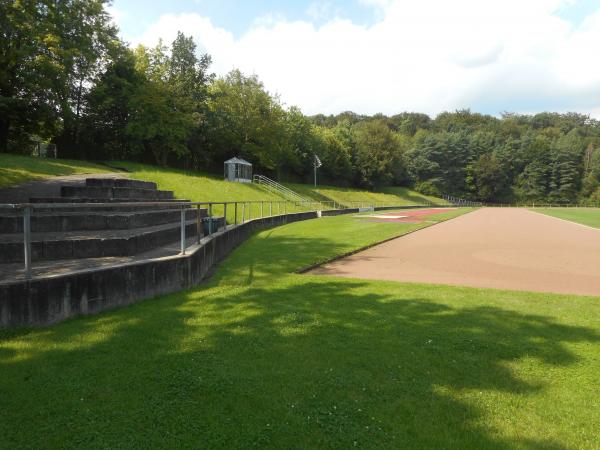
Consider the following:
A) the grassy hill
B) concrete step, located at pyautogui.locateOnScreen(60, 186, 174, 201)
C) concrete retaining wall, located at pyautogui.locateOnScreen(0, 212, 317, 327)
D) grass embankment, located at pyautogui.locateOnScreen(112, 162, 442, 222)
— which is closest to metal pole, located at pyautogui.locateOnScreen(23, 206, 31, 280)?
concrete retaining wall, located at pyautogui.locateOnScreen(0, 212, 317, 327)

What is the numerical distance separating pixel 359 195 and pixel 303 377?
6145 cm

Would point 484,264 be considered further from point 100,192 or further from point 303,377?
point 100,192

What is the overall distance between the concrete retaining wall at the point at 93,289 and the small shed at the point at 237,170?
Result: 34642 millimetres

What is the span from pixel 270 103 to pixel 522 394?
53.1 meters

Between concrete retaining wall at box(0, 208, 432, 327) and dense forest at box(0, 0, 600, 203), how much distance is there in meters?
22.1

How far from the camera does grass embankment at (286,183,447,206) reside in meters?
52.9

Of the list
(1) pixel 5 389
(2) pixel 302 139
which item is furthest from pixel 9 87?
(2) pixel 302 139

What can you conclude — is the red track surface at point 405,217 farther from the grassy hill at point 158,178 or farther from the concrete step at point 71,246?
the concrete step at point 71,246

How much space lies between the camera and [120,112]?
42.7 m

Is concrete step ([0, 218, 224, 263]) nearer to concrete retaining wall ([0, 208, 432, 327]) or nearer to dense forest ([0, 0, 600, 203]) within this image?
concrete retaining wall ([0, 208, 432, 327])

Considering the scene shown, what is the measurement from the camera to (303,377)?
3486 millimetres

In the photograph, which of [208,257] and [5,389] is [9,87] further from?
[5,389]

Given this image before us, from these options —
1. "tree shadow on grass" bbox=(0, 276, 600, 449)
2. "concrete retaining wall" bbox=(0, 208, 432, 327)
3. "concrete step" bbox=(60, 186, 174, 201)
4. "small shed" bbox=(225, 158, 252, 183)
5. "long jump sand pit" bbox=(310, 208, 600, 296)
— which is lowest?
"long jump sand pit" bbox=(310, 208, 600, 296)

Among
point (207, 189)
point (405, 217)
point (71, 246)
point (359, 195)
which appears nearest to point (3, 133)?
point (207, 189)
